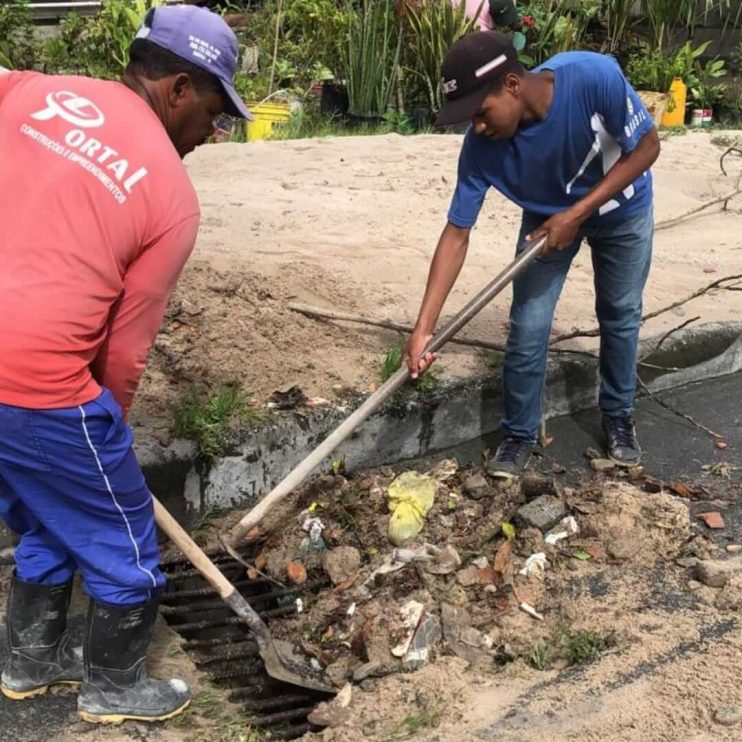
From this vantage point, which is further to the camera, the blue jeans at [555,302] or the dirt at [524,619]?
the blue jeans at [555,302]

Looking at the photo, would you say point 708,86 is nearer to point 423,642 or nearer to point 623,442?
point 623,442

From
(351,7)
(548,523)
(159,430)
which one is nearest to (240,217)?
(159,430)

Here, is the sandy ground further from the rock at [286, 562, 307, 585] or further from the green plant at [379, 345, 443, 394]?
the rock at [286, 562, 307, 585]

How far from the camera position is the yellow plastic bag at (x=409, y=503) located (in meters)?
3.70

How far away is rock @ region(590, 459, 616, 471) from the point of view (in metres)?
4.29

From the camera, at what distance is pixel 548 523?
370 cm

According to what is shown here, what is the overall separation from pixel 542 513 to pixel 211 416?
133 cm

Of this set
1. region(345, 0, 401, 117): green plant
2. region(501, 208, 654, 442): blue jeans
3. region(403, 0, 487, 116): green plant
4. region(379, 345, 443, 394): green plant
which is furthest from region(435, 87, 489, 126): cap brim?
region(345, 0, 401, 117): green plant

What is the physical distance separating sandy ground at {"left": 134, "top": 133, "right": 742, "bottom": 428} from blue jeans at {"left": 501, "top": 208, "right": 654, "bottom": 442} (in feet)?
1.74

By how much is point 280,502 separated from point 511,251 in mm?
2862

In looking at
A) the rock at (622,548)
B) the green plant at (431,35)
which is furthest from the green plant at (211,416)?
the green plant at (431,35)

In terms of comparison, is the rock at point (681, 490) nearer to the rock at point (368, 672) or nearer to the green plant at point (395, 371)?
the green plant at point (395, 371)

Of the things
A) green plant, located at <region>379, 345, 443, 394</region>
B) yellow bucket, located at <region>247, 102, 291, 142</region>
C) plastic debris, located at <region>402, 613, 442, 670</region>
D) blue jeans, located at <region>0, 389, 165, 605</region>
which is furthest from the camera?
yellow bucket, located at <region>247, 102, 291, 142</region>

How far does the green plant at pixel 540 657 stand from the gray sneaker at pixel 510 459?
3.40 feet
